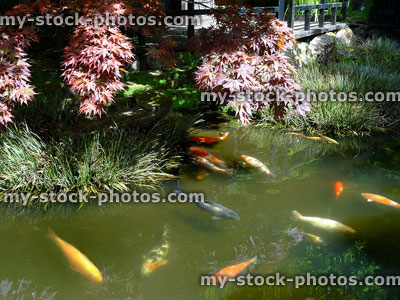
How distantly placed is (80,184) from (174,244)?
1491mm

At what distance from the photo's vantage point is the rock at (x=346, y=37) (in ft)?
34.0

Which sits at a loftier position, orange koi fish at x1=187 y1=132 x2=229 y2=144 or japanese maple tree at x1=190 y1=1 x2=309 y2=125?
japanese maple tree at x1=190 y1=1 x2=309 y2=125

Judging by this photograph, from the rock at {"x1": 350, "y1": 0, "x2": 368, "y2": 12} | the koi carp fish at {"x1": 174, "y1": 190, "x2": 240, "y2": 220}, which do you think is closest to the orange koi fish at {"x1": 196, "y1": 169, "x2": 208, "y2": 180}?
the koi carp fish at {"x1": 174, "y1": 190, "x2": 240, "y2": 220}

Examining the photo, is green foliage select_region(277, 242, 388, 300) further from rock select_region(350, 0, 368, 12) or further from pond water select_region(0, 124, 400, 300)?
rock select_region(350, 0, 368, 12)

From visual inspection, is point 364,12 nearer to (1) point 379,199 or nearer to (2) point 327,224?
(1) point 379,199

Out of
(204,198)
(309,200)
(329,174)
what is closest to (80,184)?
(204,198)

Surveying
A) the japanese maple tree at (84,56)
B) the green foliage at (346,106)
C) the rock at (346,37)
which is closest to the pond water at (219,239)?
the japanese maple tree at (84,56)

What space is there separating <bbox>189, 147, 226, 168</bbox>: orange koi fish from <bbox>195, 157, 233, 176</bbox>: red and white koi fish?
0.07 m

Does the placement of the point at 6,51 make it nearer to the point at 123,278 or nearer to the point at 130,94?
the point at 123,278

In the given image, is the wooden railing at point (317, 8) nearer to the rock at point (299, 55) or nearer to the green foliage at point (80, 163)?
the rock at point (299, 55)

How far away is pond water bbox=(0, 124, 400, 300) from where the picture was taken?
3.21 m

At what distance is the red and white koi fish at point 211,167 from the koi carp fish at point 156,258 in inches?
61.0

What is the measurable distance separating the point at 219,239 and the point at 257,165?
1.68 meters

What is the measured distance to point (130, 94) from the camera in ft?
23.1
